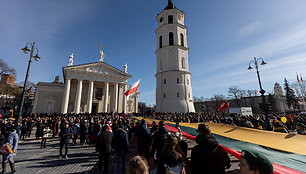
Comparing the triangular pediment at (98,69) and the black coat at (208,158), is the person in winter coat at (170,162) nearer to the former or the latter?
the black coat at (208,158)

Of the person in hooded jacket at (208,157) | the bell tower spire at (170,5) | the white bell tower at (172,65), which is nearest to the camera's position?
the person in hooded jacket at (208,157)

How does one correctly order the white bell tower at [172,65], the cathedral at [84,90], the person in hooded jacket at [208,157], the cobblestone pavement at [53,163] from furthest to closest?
1. the white bell tower at [172,65]
2. the cathedral at [84,90]
3. the cobblestone pavement at [53,163]
4. the person in hooded jacket at [208,157]

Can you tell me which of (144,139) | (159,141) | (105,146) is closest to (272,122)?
(144,139)

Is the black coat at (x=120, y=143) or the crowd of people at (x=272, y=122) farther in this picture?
the crowd of people at (x=272, y=122)

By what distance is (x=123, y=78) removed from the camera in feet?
105

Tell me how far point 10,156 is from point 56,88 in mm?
31654

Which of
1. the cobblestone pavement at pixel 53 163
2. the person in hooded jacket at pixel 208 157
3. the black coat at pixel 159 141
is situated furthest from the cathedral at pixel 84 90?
the person in hooded jacket at pixel 208 157

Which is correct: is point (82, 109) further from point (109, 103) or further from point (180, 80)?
point (180, 80)

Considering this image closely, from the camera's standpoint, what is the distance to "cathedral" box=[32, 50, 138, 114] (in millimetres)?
27656

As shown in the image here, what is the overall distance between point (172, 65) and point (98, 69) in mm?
18042

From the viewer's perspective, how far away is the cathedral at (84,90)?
27656 millimetres

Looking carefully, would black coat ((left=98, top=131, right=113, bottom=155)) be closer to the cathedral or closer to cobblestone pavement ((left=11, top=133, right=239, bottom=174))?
cobblestone pavement ((left=11, top=133, right=239, bottom=174))

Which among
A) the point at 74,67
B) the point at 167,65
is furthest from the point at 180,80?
the point at 74,67

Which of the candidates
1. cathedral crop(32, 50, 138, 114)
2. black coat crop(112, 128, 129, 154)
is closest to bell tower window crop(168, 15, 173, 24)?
cathedral crop(32, 50, 138, 114)
